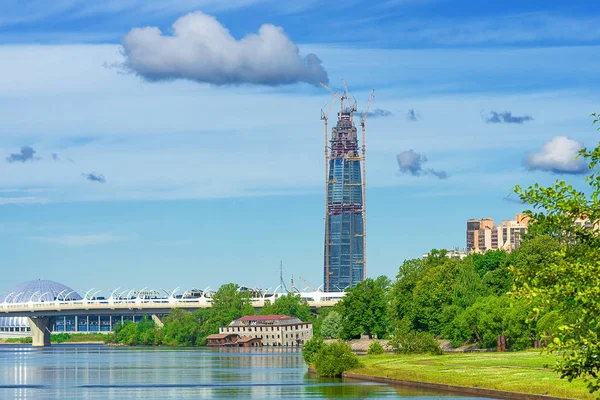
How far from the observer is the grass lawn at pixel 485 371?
69.1m

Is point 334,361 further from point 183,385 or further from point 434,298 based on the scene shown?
point 434,298

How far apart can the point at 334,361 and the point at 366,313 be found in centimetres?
7629

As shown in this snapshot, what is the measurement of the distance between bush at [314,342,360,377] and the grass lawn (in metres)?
1.15

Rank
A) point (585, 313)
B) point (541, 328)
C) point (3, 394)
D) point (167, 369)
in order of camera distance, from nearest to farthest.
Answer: point (585, 313), point (3, 394), point (541, 328), point (167, 369)

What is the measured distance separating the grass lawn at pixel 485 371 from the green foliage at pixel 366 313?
56.0 metres

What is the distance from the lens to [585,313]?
108ft

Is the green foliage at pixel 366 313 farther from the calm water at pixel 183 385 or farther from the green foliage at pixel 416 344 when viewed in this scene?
the calm water at pixel 183 385

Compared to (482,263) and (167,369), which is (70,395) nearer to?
(167,369)

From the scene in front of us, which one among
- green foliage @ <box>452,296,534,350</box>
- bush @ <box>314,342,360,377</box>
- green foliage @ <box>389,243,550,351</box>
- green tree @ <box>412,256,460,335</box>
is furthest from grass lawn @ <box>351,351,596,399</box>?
green tree @ <box>412,256,460,335</box>

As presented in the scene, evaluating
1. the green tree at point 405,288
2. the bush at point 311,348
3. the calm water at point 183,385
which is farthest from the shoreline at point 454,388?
the green tree at point 405,288

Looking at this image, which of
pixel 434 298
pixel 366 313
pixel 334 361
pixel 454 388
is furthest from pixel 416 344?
pixel 366 313

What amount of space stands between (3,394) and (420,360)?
39.7m

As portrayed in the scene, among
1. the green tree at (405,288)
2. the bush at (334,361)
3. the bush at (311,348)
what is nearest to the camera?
the bush at (334,361)

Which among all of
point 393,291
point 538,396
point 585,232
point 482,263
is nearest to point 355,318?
point 393,291
